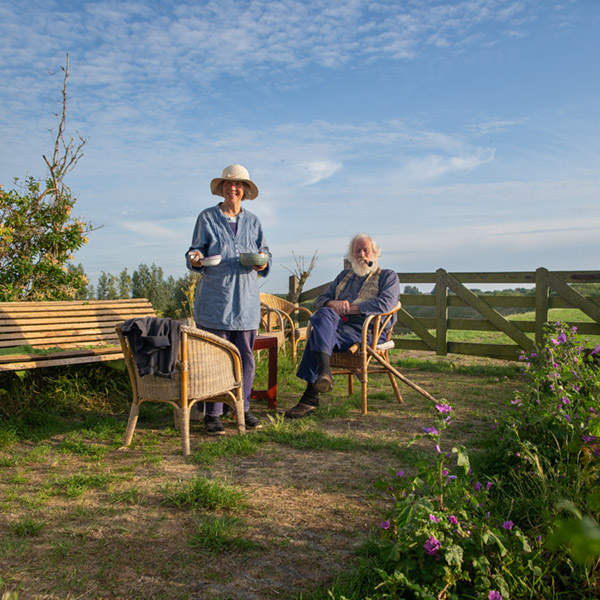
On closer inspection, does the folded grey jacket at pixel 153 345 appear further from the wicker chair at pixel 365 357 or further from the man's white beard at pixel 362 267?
the man's white beard at pixel 362 267

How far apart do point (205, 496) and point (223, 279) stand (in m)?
1.87

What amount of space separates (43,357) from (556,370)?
3955 mm

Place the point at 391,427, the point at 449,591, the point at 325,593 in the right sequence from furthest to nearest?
the point at 391,427 → the point at 325,593 → the point at 449,591

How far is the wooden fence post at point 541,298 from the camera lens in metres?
8.13

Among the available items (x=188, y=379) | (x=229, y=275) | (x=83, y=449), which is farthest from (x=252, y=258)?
(x=83, y=449)

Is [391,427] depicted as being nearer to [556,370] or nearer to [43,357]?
[556,370]

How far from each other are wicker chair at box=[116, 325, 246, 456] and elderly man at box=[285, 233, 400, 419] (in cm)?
88

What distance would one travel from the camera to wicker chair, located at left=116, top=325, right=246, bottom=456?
143 inches

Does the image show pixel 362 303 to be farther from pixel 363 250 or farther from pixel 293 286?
pixel 293 286

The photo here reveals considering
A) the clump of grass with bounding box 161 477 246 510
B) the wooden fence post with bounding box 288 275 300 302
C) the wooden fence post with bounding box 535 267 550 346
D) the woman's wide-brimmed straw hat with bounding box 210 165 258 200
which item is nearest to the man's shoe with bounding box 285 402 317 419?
Result: the clump of grass with bounding box 161 477 246 510

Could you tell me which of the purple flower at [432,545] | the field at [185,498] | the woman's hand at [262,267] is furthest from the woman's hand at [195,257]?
the purple flower at [432,545]

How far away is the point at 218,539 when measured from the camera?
232cm

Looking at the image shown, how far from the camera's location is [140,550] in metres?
2.30

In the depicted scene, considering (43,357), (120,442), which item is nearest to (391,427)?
(120,442)
